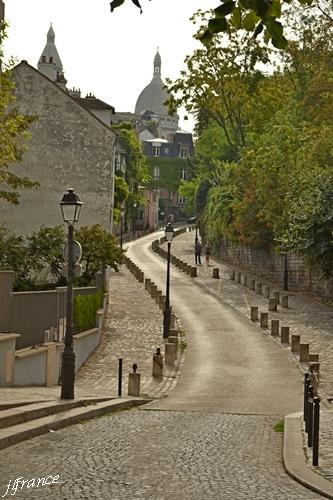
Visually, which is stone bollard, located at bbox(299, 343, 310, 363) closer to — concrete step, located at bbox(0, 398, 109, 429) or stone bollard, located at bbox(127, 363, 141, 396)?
stone bollard, located at bbox(127, 363, 141, 396)

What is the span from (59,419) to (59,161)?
30366mm

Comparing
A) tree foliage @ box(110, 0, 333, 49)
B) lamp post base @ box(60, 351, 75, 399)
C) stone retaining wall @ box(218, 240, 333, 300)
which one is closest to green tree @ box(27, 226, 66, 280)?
stone retaining wall @ box(218, 240, 333, 300)

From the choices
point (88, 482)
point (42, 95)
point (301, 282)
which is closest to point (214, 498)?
point (88, 482)

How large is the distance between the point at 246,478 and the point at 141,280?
40.6 meters

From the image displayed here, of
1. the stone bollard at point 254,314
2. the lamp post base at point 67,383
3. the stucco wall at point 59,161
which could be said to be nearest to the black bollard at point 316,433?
the lamp post base at point 67,383

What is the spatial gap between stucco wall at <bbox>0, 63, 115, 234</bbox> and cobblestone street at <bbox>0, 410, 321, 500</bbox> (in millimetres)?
28771

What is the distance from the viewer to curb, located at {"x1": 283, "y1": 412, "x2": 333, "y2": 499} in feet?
29.6

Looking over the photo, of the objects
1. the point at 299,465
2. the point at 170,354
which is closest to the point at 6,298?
the point at 170,354

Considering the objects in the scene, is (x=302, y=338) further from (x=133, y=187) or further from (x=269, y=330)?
(x=133, y=187)

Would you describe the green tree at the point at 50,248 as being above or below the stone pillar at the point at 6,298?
above

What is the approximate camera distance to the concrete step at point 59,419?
37.1ft

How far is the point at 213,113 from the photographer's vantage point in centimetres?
5700

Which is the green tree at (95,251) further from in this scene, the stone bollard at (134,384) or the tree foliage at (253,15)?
the tree foliage at (253,15)

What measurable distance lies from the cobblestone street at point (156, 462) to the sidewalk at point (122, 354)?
2.34 metres
